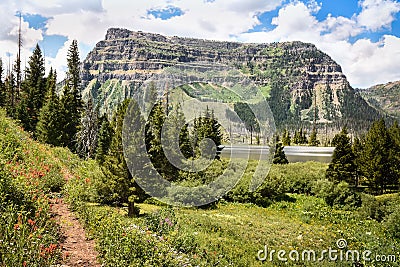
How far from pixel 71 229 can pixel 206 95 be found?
11487 mm

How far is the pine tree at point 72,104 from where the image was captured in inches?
1509

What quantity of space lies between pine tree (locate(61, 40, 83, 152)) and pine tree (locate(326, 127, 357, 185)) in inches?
1079

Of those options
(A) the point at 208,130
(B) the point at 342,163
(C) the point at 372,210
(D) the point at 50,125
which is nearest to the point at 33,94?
(D) the point at 50,125

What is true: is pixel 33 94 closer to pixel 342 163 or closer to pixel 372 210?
pixel 342 163

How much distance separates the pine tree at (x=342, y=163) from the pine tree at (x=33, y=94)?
3344 centimetres

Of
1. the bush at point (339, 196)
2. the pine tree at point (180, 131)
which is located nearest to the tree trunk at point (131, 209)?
the pine tree at point (180, 131)

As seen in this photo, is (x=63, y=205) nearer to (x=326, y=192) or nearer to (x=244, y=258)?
(x=244, y=258)

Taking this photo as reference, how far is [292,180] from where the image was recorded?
121 ft

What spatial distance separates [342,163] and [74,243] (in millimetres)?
32383

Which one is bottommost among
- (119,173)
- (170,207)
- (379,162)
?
(170,207)

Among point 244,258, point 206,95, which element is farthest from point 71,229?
point 206,95

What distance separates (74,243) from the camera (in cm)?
902

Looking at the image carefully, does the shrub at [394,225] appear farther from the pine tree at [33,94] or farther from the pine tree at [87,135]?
the pine tree at [33,94]

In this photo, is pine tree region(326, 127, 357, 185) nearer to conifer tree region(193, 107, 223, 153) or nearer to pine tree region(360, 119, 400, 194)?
pine tree region(360, 119, 400, 194)
